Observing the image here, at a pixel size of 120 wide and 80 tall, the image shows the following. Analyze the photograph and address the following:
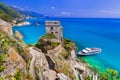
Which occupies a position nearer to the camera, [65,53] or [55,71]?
[55,71]

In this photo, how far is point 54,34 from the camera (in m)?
34.6

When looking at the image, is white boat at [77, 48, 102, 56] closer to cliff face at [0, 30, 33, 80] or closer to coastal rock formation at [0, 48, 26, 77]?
cliff face at [0, 30, 33, 80]

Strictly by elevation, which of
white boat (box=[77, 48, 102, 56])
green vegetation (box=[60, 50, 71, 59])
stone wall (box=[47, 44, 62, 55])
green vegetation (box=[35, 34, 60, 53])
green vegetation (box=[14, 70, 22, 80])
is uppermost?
green vegetation (box=[14, 70, 22, 80])

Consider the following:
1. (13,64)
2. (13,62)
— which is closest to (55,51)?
(13,62)

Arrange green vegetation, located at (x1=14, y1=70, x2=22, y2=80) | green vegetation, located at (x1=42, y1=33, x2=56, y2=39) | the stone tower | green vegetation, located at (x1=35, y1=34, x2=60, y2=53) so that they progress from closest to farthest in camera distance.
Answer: green vegetation, located at (x1=14, y1=70, x2=22, y2=80) → green vegetation, located at (x1=35, y1=34, x2=60, y2=53) → green vegetation, located at (x1=42, y1=33, x2=56, y2=39) → the stone tower

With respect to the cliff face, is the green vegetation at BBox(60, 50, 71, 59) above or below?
below

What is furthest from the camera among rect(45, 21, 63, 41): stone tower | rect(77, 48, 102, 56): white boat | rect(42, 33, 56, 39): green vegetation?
rect(77, 48, 102, 56): white boat

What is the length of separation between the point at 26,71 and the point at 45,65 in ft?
20.6

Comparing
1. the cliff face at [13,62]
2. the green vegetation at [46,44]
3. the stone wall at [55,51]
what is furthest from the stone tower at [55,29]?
the cliff face at [13,62]

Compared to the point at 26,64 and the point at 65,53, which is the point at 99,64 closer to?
the point at 65,53

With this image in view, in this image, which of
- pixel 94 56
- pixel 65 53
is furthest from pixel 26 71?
pixel 94 56

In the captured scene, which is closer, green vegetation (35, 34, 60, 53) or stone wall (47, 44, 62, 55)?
stone wall (47, 44, 62, 55)

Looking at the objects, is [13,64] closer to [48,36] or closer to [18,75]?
[18,75]

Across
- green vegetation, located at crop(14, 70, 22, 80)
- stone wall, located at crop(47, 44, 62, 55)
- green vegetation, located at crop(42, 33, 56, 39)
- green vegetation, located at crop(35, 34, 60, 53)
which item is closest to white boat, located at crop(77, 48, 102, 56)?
green vegetation, located at crop(42, 33, 56, 39)
